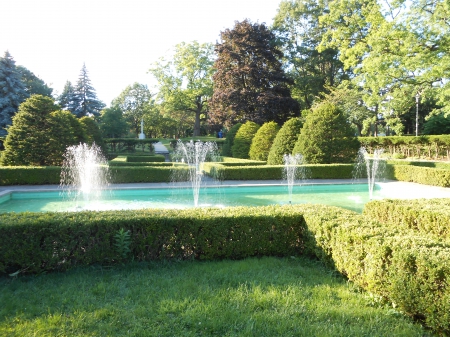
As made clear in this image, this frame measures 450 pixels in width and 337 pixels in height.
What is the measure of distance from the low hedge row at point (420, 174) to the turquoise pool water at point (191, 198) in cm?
196

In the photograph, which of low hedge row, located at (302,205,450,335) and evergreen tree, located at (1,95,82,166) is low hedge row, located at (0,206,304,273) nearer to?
low hedge row, located at (302,205,450,335)

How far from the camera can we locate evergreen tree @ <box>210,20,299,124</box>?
1002 inches

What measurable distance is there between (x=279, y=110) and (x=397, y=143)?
31.2 ft

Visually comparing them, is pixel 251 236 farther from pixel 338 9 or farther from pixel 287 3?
pixel 287 3

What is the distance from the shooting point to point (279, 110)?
2552 cm

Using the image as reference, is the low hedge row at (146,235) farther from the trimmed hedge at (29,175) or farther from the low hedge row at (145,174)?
the trimmed hedge at (29,175)

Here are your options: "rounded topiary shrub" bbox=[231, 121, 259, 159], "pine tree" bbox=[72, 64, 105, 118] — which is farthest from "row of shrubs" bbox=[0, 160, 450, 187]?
"pine tree" bbox=[72, 64, 105, 118]

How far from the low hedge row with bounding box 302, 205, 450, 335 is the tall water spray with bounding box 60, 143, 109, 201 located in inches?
323

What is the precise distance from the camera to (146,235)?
4215 mm

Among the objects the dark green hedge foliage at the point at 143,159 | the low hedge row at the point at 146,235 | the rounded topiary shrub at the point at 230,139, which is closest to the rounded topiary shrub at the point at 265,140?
the rounded topiary shrub at the point at 230,139

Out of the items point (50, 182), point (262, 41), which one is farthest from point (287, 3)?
point (50, 182)

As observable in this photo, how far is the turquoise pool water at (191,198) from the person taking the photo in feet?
30.3

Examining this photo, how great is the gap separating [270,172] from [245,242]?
941 centimetres

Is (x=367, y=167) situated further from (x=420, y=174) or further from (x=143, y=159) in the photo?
(x=143, y=159)
